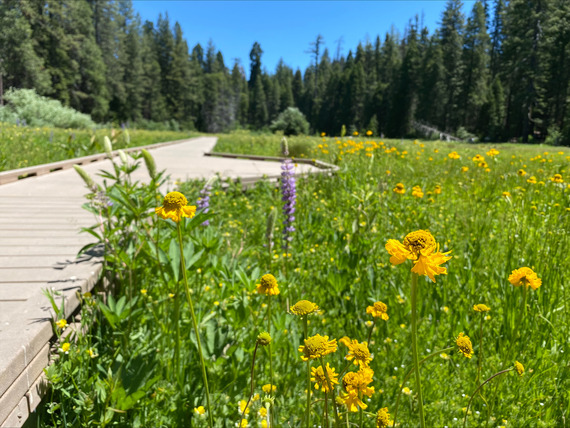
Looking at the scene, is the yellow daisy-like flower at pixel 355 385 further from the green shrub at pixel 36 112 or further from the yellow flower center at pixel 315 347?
the green shrub at pixel 36 112

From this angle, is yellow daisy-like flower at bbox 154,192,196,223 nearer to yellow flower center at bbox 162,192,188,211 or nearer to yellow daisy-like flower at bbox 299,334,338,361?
yellow flower center at bbox 162,192,188,211

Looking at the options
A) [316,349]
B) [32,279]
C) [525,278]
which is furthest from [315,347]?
[32,279]

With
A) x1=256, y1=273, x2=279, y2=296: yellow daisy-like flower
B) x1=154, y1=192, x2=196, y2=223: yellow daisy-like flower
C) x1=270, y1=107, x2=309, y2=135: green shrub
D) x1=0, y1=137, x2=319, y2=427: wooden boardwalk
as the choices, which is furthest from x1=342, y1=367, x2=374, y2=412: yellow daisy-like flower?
x1=270, y1=107, x2=309, y2=135: green shrub

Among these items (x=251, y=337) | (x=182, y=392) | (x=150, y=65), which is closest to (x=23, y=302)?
(x=182, y=392)

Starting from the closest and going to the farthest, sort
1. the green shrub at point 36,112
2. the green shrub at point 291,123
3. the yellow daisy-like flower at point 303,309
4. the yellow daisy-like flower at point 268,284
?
the yellow daisy-like flower at point 303,309 → the yellow daisy-like flower at point 268,284 → the green shrub at point 36,112 → the green shrub at point 291,123

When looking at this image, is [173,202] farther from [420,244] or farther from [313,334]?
[313,334]

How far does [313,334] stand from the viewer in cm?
189

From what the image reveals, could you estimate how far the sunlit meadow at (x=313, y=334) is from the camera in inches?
37.4

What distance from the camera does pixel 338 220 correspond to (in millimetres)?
3602

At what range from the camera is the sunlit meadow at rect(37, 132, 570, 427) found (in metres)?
0.95

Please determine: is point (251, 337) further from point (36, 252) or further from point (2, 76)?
point (2, 76)

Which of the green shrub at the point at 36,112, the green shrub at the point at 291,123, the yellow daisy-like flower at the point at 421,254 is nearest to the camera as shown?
the yellow daisy-like flower at the point at 421,254

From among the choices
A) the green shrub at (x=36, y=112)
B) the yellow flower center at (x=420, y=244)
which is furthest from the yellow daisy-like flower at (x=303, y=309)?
the green shrub at (x=36, y=112)

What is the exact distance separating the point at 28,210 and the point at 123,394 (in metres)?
2.95
